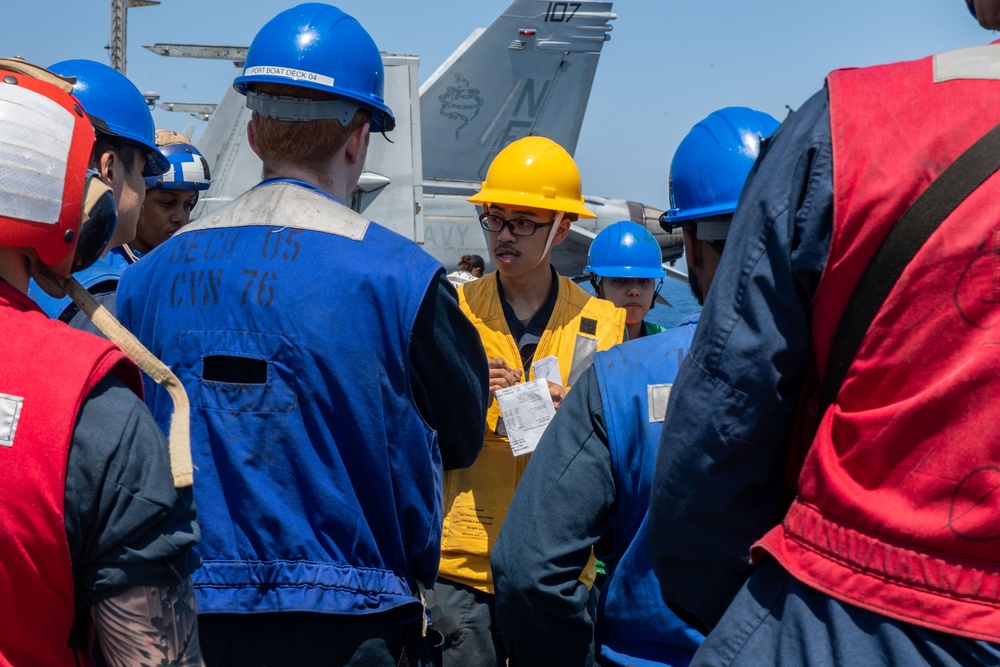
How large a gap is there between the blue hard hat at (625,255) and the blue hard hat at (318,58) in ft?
11.2

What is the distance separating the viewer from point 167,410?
2.27 metres

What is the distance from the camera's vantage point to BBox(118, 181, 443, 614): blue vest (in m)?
2.11

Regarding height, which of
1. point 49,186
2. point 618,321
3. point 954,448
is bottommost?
point 618,321

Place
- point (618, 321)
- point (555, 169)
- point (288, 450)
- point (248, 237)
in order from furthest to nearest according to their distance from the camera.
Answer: point (555, 169) < point (618, 321) < point (248, 237) < point (288, 450)

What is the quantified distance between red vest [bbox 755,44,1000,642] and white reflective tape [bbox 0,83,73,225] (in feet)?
3.78

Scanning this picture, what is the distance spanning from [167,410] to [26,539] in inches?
34.9

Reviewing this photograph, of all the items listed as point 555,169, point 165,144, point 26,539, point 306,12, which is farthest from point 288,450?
point 165,144

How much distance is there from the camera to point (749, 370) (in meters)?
1.44

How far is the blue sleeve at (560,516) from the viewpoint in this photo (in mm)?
2410

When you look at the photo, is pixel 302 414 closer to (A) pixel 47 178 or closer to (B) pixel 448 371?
(B) pixel 448 371

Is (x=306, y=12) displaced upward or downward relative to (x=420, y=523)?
upward

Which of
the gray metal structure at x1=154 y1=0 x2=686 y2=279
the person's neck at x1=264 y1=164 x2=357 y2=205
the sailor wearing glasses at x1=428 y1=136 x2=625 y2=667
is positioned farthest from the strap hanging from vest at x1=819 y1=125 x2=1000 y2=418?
the gray metal structure at x1=154 y1=0 x2=686 y2=279

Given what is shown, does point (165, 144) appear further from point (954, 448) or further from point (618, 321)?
point (954, 448)

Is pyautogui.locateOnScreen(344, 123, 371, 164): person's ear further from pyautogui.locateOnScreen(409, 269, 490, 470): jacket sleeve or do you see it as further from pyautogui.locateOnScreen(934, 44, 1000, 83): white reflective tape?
pyautogui.locateOnScreen(934, 44, 1000, 83): white reflective tape
